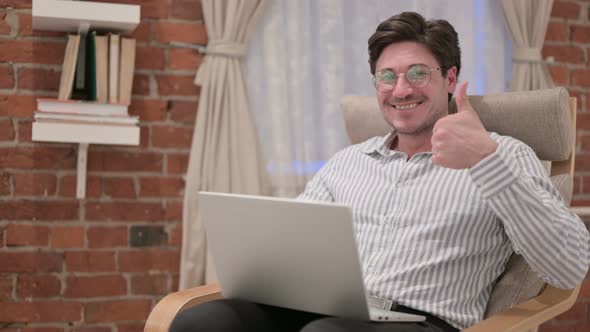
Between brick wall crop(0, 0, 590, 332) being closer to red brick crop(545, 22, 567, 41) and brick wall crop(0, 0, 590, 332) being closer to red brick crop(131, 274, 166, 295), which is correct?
red brick crop(131, 274, 166, 295)

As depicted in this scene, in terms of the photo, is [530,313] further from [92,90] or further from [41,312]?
[41,312]

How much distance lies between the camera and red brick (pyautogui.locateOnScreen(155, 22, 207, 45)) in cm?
259

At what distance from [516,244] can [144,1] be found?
1.61m

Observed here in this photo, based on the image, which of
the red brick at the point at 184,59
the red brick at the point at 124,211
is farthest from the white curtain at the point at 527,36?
the red brick at the point at 124,211

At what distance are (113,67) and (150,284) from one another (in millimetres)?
772

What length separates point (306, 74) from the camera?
2.76m

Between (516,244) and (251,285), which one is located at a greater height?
(516,244)

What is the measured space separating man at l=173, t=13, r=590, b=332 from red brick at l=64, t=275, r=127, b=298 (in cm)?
93

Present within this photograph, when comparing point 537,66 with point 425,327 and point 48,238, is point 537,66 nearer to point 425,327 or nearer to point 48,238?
point 425,327

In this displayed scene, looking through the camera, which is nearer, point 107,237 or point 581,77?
point 107,237

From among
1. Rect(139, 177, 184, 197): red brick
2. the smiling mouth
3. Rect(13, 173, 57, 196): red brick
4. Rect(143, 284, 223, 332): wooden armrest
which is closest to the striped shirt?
the smiling mouth

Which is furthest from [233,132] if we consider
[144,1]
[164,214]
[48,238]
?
[48,238]

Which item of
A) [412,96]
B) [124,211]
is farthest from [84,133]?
[412,96]

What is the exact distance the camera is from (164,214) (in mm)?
2607
